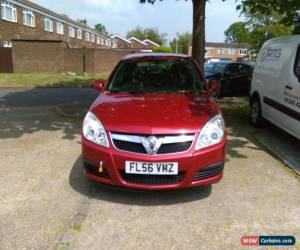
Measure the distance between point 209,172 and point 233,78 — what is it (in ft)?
36.5

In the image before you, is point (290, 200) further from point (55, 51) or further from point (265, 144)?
point (55, 51)

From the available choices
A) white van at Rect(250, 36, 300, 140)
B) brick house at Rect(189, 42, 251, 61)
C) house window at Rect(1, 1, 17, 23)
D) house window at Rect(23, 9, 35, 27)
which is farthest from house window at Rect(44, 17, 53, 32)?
brick house at Rect(189, 42, 251, 61)

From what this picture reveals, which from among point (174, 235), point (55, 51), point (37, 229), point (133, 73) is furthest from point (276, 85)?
point (55, 51)

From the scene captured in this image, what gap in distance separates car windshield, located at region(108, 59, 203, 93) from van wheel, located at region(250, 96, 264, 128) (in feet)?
9.09

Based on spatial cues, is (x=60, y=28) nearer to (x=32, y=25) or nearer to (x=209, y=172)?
(x=32, y=25)

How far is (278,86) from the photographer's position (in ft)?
21.5

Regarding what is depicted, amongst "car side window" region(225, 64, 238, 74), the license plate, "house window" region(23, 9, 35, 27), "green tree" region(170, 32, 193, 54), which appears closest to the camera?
the license plate

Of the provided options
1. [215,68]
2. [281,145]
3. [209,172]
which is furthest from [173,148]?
[215,68]

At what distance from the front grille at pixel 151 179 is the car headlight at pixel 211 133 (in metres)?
0.40

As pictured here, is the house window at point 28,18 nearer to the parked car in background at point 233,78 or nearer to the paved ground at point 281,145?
the parked car in background at point 233,78

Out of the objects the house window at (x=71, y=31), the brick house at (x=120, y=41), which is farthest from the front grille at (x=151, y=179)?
the brick house at (x=120, y=41)

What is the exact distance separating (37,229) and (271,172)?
3.30 meters

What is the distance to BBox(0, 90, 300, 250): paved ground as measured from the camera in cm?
320

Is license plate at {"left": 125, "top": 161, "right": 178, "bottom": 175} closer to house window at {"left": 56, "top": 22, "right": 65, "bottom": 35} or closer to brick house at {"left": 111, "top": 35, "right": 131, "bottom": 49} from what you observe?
house window at {"left": 56, "top": 22, "right": 65, "bottom": 35}
